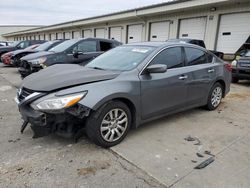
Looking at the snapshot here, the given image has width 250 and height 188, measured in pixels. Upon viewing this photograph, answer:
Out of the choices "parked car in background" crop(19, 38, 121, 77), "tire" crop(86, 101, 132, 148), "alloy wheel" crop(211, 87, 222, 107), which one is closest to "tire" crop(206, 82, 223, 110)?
"alloy wheel" crop(211, 87, 222, 107)

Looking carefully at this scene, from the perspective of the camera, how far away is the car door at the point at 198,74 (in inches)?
172

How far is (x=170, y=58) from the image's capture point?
13.4 feet

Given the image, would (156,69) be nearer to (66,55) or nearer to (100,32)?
(66,55)

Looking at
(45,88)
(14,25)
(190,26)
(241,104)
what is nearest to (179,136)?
(45,88)

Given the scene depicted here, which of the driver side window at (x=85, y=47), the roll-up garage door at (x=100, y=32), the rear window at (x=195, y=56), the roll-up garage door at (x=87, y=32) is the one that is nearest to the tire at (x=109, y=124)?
the rear window at (x=195, y=56)

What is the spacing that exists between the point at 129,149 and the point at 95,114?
2.36ft

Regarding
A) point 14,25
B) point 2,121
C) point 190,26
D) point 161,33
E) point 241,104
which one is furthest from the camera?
point 14,25

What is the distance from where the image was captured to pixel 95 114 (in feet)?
9.91

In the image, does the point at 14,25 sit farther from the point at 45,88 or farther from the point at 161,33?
the point at 45,88

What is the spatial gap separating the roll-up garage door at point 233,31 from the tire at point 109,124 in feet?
37.7

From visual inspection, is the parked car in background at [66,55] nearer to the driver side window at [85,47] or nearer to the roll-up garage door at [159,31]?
the driver side window at [85,47]

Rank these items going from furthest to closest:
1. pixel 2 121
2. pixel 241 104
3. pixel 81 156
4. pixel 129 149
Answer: pixel 241 104, pixel 2 121, pixel 129 149, pixel 81 156

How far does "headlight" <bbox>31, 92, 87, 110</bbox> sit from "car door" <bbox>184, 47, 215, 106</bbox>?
2.30m

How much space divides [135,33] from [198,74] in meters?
15.4
